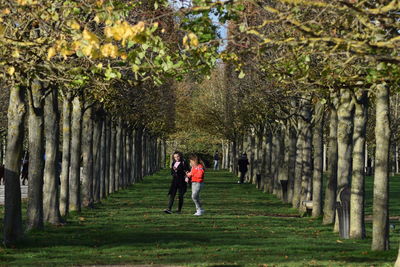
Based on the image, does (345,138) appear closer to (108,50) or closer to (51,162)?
(51,162)

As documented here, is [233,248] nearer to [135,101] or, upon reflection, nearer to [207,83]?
[135,101]

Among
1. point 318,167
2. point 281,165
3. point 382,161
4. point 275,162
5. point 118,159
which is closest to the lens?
point 382,161

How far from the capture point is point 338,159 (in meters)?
23.9

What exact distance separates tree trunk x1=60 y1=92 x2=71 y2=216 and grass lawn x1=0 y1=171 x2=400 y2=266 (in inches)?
20.7

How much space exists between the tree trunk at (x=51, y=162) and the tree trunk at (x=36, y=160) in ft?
5.54

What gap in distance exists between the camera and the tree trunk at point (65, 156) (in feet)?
89.0

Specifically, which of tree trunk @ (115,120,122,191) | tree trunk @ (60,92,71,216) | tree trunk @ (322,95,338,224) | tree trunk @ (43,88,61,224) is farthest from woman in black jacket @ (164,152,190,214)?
tree trunk @ (115,120,122,191)

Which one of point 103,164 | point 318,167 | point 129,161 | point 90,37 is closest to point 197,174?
point 318,167

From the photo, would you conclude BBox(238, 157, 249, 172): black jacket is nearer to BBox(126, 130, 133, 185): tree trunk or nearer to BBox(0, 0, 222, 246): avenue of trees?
BBox(126, 130, 133, 185): tree trunk

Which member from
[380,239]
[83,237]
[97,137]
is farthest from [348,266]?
[97,137]

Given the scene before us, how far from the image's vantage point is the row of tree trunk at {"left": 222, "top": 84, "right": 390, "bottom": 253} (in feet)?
58.4

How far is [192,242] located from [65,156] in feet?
33.2

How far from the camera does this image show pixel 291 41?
12.3 metres

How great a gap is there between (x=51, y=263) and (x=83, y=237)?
4.31 m
